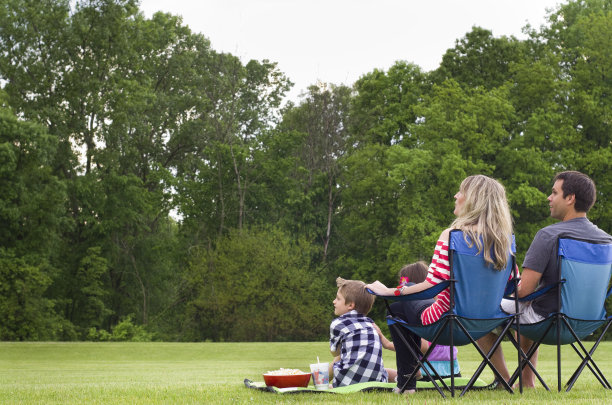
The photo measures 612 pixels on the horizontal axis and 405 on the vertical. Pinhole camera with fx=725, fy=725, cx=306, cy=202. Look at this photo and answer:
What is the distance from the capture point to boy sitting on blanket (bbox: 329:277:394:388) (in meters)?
5.67

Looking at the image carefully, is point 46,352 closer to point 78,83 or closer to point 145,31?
point 78,83

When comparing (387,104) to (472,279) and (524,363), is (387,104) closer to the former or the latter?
(524,363)

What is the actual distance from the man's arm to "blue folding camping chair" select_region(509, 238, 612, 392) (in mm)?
53

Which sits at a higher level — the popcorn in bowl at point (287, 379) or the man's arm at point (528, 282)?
the man's arm at point (528, 282)

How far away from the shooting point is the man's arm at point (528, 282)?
5367mm

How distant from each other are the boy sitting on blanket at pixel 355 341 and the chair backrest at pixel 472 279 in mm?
884

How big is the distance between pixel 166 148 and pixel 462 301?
114ft

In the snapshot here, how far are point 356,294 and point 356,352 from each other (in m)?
0.45

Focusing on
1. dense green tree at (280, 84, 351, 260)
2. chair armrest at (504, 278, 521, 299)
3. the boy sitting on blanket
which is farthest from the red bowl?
dense green tree at (280, 84, 351, 260)

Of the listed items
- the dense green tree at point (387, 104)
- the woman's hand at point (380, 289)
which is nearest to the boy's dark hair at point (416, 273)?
the woman's hand at point (380, 289)

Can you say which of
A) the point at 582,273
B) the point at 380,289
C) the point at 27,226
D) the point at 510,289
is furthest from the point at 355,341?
the point at 27,226

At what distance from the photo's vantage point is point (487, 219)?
5.04 m

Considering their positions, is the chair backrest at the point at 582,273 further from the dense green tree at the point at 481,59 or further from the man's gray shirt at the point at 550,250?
the dense green tree at the point at 481,59

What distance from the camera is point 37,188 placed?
30438mm
